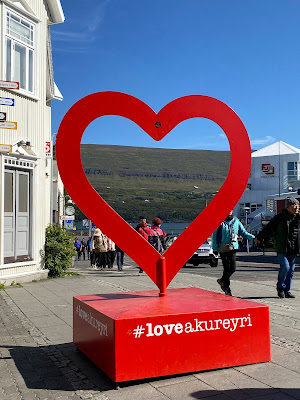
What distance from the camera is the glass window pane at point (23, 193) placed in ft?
42.1

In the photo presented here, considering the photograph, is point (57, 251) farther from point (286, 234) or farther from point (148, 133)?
point (148, 133)

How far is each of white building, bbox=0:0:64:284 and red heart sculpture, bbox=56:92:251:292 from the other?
21.3 ft

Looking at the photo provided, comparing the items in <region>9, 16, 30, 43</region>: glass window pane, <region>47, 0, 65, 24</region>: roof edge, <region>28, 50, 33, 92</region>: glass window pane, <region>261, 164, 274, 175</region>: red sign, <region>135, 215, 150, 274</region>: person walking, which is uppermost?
<region>261, 164, 274, 175</region>: red sign

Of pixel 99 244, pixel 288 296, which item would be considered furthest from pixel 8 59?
pixel 288 296

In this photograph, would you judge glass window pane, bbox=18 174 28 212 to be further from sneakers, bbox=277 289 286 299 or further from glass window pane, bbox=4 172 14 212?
sneakers, bbox=277 289 286 299

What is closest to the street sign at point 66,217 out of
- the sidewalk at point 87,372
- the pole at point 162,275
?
the sidewalk at point 87,372

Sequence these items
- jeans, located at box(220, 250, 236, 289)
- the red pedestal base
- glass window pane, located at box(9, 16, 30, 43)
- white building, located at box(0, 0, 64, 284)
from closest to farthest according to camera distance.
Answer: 1. the red pedestal base
2. jeans, located at box(220, 250, 236, 289)
3. white building, located at box(0, 0, 64, 284)
4. glass window pane, located at box(9, 16, 30, 43)

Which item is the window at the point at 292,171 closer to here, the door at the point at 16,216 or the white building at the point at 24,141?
the white building at the point at 24,141

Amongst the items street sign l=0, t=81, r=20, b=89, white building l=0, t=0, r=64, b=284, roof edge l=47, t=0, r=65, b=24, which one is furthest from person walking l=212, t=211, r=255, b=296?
roof edge l=47, t=0, r=65, b=24

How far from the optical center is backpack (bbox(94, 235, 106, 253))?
18.5 metres

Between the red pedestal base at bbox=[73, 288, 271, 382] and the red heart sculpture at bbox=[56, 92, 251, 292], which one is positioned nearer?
the red pedestal base at bbox=[73, 288, 271, 382]

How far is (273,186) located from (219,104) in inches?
2666

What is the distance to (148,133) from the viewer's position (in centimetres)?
566

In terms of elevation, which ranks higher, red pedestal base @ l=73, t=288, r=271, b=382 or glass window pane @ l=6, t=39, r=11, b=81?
glass window pane @ l=6, t=39, r=11, b=81
